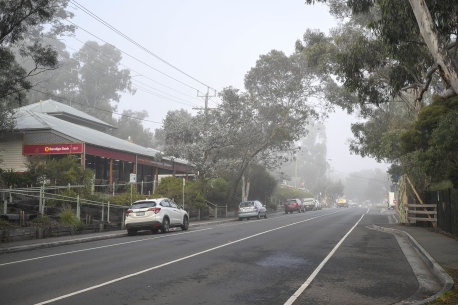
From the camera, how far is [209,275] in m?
8.77

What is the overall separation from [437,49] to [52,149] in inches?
989

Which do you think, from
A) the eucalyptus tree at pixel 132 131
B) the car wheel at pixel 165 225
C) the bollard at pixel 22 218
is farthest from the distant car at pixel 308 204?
the bollard at pixel 22 218

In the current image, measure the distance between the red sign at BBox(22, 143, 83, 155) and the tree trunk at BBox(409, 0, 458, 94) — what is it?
23.0 metres

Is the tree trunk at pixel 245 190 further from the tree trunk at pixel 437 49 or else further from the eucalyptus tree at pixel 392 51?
the tree trunk at pixel 437 49

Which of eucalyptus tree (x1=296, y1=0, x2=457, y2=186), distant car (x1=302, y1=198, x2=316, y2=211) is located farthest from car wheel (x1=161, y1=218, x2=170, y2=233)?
distant car (x1=302, y1=198, x2=316, y2=211)

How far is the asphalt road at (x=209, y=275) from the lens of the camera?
22.7ft

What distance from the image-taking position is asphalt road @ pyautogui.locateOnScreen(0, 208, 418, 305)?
22.7 ft

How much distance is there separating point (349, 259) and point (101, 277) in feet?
20.8

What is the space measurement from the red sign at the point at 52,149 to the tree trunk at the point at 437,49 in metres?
23.0

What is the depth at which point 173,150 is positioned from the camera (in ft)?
111

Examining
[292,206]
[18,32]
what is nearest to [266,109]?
[292,206]

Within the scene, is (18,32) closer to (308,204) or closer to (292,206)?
(292,206)

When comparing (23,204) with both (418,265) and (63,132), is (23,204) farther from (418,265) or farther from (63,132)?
(418,265)

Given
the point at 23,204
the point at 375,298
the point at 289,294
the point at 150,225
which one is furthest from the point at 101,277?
the point at 23,204
